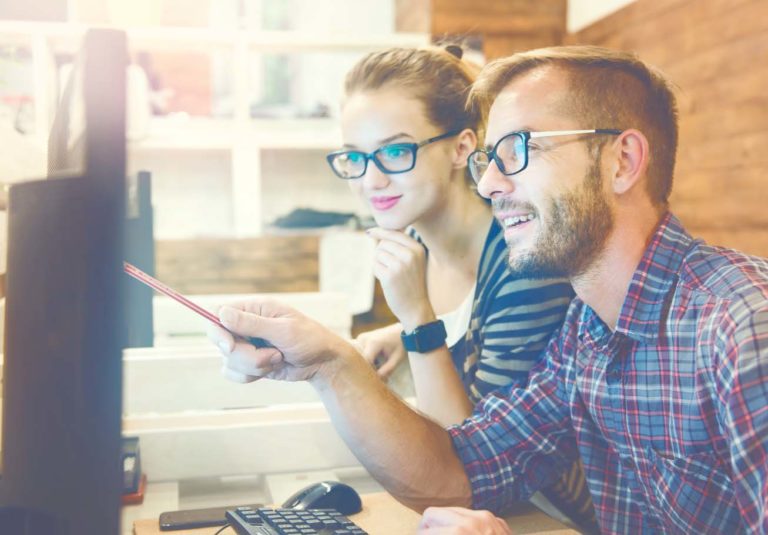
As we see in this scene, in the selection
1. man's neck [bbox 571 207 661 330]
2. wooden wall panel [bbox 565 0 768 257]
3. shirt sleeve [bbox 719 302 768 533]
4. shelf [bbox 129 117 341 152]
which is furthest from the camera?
shelf [bbox 129 117 341 152]

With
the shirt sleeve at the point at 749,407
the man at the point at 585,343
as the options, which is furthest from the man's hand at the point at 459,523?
the shirt sleeve at the point at 749,407

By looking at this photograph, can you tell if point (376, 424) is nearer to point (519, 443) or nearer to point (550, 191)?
point (519, 443)

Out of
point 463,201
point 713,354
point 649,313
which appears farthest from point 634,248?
point 463,201

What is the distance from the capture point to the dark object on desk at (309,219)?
10.9 feet

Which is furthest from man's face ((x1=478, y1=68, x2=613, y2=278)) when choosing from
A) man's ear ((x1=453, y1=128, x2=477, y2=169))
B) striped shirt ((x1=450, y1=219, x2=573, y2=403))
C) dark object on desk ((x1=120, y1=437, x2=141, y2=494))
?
dark object on desk ((x1=120, y1=437, x2=141, y2=494))

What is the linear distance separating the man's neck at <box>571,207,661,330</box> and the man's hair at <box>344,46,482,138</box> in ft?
1.42

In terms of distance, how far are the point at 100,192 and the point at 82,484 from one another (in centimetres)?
19

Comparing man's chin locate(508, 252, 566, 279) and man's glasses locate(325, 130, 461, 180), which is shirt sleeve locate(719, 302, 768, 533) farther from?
man's glasses locate(325, 130, 461, 180)

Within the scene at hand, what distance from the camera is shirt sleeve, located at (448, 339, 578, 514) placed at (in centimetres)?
111

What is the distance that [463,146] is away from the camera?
1462 mm

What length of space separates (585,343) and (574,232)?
14 centimetres

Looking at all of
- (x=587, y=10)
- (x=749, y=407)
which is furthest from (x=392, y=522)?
(x=587, y=10)

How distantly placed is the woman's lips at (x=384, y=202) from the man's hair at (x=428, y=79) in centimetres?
15

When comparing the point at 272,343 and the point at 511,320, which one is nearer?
the point at 272,343
